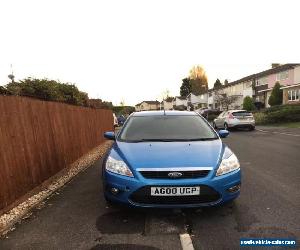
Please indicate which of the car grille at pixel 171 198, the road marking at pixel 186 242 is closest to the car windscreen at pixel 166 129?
the car grille at pixel 171 198

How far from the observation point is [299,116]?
27391mm

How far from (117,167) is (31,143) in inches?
98.3

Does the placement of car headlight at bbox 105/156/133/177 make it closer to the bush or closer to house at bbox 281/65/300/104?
the bush

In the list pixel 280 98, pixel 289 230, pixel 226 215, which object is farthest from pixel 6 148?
pixel 280 98

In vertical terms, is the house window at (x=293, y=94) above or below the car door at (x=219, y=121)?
above

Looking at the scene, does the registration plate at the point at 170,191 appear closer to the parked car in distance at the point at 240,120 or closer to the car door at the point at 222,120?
the parked car in distance at the point at 240,120

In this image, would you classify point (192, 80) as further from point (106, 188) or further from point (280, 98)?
point (106, 188)

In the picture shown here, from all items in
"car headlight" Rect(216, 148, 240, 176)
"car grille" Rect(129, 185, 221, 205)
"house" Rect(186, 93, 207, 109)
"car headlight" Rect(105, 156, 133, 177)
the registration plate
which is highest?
"car headlight" Rect(105, 156, 133, 177)

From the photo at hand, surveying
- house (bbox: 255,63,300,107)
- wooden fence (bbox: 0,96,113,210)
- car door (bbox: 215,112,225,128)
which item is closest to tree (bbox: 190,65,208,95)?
house (bbox: 255,63,300,107)

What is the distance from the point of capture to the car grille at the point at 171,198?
405 cm

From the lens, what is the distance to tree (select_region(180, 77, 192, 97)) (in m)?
111

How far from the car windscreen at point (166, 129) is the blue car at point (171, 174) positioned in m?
0.32

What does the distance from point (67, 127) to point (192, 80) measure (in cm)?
10374

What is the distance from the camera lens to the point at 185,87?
11281 centimetres
